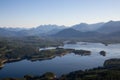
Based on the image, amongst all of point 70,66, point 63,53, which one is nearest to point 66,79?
point 70,66

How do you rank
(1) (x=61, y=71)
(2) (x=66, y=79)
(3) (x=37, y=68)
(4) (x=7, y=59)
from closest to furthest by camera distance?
(2) (x=66, y=79), (1) (x=61, y=71), (3) (x=37, y=68), (4) (x=7, y=59)

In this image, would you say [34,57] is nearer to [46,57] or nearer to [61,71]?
[46,57]

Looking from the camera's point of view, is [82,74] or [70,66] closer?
[82,74]

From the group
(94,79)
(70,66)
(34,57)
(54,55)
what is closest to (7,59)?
(34,57)

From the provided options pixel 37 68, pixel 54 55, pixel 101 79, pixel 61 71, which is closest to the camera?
pixel 101 79

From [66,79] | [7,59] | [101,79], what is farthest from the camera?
[7,59]

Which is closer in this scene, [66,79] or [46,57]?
[66,79]

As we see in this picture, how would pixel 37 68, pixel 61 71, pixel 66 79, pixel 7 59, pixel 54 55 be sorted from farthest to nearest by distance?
pixel 54 55, pixel 7 59, pixel 37 68, pixel 61 71, pixel 66 79

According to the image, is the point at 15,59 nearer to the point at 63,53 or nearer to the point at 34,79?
the point at 63,53
